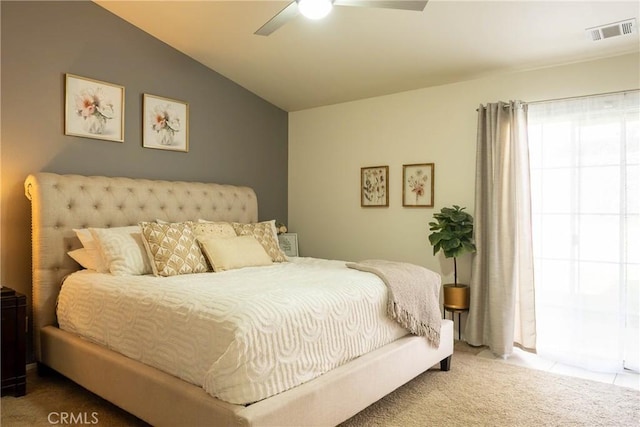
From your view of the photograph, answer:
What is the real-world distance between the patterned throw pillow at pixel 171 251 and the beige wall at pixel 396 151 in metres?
1.98

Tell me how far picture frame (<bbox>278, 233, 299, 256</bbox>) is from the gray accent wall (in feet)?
2.09

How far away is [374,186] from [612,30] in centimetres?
231

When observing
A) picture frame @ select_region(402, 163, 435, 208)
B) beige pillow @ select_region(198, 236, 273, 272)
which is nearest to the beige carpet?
beige pillow @ select_region(198, 236, 273, 272)

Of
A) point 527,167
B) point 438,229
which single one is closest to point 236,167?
point 438,229

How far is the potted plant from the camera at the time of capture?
143 inches

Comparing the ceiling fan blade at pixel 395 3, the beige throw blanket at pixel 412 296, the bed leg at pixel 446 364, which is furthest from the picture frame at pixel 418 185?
the ceiling fan blade at pixel 395 3

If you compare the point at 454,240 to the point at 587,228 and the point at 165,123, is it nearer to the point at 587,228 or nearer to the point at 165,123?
the point at 587,228

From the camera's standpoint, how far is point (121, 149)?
3604mm

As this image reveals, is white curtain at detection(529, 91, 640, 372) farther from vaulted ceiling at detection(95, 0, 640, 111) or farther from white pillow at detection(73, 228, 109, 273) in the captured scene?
white pillow at detection(73, 228, 109, 273)

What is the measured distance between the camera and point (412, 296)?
270 cm

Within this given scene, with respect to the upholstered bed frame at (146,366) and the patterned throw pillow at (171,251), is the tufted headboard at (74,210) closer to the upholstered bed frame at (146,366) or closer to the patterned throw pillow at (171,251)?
the upholstered bed frame at (146,366)

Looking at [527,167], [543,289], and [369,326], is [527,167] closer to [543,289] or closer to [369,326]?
[543,289]

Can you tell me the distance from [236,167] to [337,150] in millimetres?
1110

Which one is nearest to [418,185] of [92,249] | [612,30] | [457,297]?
[457,297]
